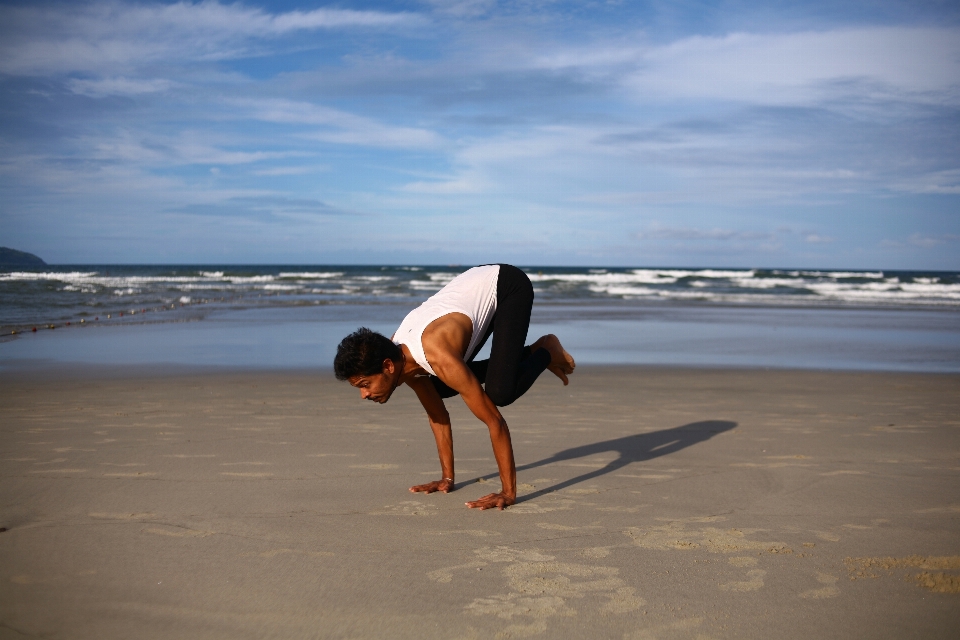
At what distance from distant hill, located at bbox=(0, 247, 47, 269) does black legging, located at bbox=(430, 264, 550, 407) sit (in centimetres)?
9386

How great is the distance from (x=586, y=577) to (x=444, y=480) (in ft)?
4.49

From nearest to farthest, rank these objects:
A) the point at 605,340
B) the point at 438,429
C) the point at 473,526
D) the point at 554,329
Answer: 1. the point at 473,526
2. the point at 438,429
3. the point at 605,340
4. the point at 554,329

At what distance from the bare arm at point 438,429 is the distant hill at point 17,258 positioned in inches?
3680

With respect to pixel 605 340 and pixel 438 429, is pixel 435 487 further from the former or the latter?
pixel 605 340

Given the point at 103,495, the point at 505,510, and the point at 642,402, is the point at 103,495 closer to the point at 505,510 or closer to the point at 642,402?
the point at 505,510

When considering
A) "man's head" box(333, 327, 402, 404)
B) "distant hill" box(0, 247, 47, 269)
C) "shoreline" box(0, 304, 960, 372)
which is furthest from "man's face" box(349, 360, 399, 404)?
"distant hill" box(0, 247, 47, 269)

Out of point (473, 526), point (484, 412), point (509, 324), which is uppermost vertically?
point (509, 324)

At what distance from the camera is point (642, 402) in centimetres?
696

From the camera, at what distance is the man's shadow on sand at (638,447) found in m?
4.47

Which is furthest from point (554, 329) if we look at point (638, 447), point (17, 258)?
point (17, 258)

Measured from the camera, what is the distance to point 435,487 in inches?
158

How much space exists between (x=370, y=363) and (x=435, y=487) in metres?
0.95

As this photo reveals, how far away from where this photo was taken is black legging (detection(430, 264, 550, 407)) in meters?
3.68

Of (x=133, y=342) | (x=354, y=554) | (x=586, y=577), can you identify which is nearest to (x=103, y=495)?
(x=354, y=554)
